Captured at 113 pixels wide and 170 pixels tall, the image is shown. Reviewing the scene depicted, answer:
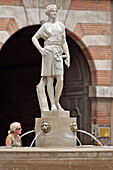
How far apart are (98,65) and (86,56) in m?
0.41

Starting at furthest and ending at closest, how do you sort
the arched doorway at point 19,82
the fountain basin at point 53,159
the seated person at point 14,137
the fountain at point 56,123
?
the arched doorway at point 19,82 → the seated person at point 14,137 → the fountain at point 56,123 → the fountain basin at point 53,159

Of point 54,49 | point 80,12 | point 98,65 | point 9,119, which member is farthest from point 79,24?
point 9,119

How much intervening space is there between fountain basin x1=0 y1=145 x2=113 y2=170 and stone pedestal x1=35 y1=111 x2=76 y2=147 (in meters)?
1.48

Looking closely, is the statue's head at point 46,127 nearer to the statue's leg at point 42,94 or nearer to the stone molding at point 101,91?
the statue's leg at point 42,94

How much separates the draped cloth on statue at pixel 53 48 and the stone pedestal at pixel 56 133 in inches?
30.6

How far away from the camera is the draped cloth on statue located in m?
9.95

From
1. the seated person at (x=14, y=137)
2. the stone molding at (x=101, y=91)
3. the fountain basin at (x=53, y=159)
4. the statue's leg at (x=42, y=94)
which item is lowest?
the fountain basin at (x=53, y=159)

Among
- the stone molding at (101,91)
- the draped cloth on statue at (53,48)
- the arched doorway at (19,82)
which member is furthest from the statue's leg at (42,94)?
the arched doorway at (19,82)

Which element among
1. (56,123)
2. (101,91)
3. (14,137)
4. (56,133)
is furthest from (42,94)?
(101,91)

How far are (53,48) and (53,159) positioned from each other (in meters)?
2.56

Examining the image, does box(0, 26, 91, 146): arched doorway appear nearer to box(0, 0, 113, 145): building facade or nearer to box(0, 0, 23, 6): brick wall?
box(0, 0, 113, 145): building facade

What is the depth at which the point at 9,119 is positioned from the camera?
61.1 feet

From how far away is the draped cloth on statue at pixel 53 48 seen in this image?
9945 mm

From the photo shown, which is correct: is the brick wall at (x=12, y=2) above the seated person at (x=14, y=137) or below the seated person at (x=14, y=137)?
above
